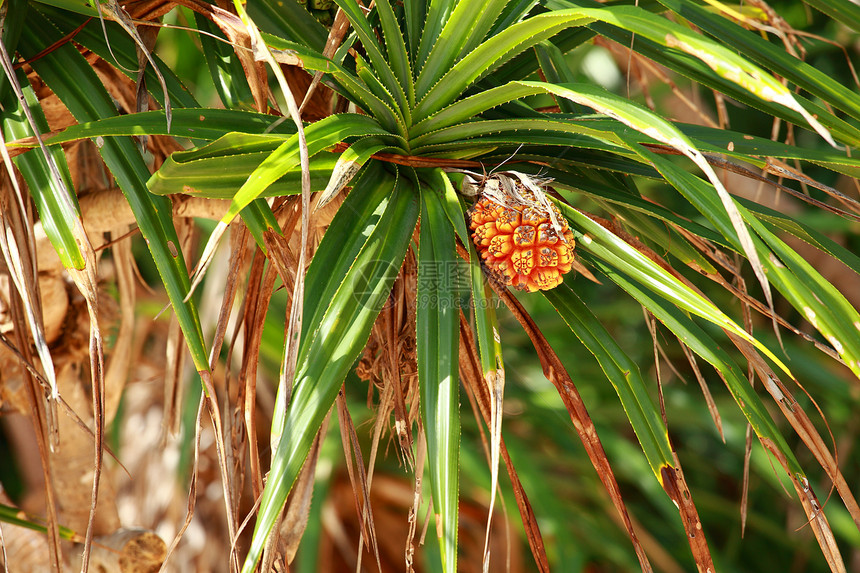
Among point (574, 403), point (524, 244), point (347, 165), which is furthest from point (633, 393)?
point (347, 165)

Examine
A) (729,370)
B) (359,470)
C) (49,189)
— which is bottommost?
(359,470)

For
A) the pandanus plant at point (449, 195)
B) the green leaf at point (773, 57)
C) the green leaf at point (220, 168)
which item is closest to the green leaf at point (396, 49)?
the pandanus plant at point (449, 195)

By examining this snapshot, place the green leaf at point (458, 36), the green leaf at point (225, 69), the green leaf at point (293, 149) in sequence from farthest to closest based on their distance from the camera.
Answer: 1. the green leaf at point (225, 69)
2. the green leaf at point (458, 36)
3. the green leaf at point (293, 149)

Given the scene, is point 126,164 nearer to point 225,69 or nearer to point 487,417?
point 225,69

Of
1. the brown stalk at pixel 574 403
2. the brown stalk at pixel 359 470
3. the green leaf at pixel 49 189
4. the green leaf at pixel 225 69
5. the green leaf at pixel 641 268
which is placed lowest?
the brown stalk at pixel 359 470

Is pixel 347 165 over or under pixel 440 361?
over

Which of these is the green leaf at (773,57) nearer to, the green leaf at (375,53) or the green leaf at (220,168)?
the green leaf at (375,53)
